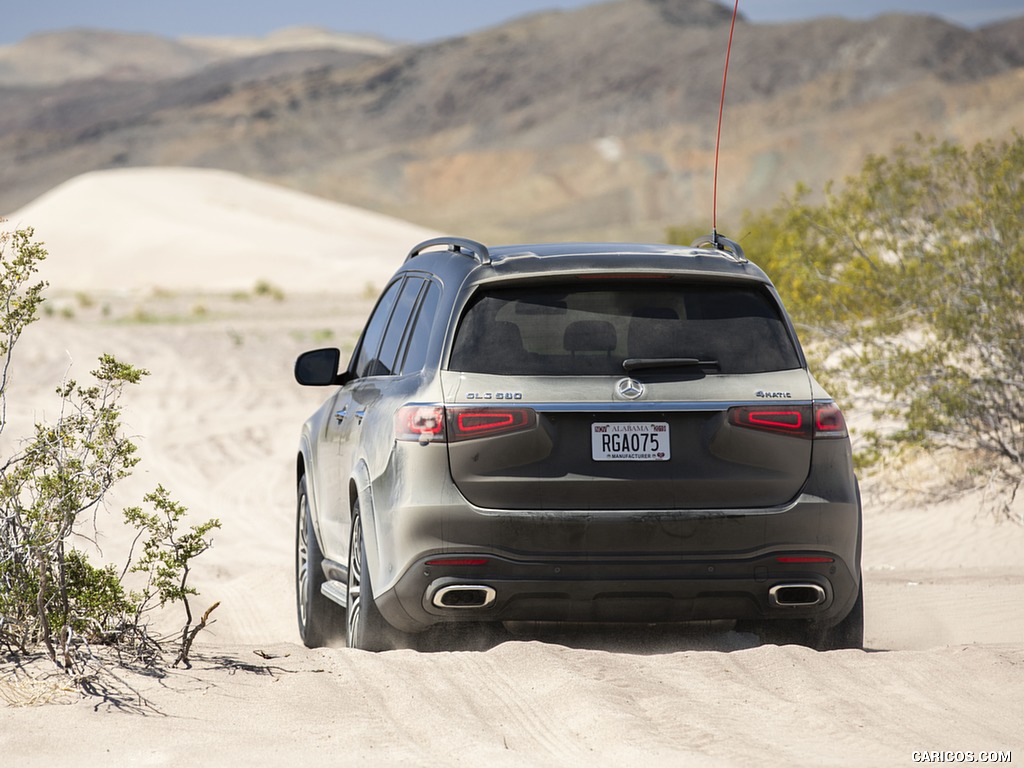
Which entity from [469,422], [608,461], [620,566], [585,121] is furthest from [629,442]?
[585,121]

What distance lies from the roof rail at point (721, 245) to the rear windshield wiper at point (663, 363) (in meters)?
0.65

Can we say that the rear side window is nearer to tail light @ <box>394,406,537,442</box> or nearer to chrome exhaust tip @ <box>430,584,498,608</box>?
tail light @ <box>394,406,537,442</box>

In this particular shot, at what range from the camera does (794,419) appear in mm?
5648

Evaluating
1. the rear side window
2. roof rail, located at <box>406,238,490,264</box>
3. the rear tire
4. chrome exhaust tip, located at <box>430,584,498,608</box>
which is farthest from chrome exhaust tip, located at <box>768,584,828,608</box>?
the rear tire

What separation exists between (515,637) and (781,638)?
1.20 metres

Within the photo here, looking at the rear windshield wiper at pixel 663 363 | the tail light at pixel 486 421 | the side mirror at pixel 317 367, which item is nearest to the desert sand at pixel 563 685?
the tail light at pixel 486 421

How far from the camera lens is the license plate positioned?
18.1 ft

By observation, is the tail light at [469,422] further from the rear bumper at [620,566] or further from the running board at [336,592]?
the running board at [336,592]

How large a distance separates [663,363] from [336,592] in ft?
6.90

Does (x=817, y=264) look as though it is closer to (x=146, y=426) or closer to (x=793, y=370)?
(x=793, y=370)

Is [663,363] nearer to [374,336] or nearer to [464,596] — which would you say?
[464,596]

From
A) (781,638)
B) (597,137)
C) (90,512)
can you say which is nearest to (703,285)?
(781,638)

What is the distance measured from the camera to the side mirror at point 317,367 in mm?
7263

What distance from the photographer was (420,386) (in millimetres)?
5664
